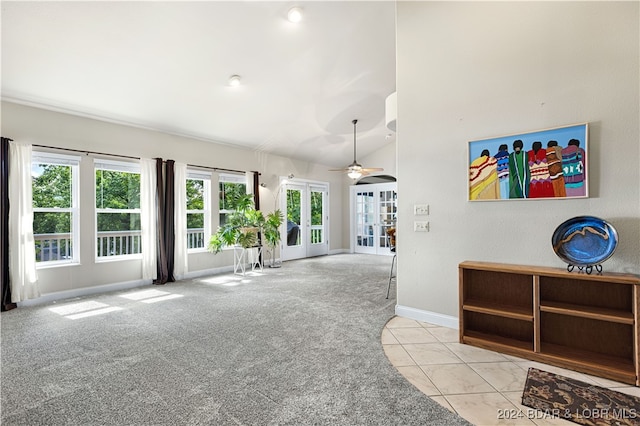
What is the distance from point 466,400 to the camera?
1.91 metres

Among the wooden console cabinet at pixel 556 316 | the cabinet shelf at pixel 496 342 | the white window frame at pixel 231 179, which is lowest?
the cabinet shelf at pixel 496 342

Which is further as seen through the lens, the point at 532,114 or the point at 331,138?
the point at 331,138

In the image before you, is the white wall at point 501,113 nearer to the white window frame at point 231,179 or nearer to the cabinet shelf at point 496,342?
the cabinet shelf at point 496,342

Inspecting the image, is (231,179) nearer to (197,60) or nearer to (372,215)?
(197,60)

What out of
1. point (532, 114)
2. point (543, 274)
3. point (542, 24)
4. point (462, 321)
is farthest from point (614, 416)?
point (542, 24)

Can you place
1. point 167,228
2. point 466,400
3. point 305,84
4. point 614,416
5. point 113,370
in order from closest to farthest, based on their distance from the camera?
point 614,416 < point 466,400 < point 113,370 < point 305,84 < point 167,228

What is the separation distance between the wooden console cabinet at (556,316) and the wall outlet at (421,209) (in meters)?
0.68

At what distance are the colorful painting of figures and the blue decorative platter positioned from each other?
26cm

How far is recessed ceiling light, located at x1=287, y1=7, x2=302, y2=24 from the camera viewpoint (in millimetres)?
3344

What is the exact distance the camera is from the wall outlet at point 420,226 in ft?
10.7

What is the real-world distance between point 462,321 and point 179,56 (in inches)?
168

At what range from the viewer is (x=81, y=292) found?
4.48 meters

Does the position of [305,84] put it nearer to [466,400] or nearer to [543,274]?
[543,274]

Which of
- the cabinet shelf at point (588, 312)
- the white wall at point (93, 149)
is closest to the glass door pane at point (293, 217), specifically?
the white wall at point (93, 149)
